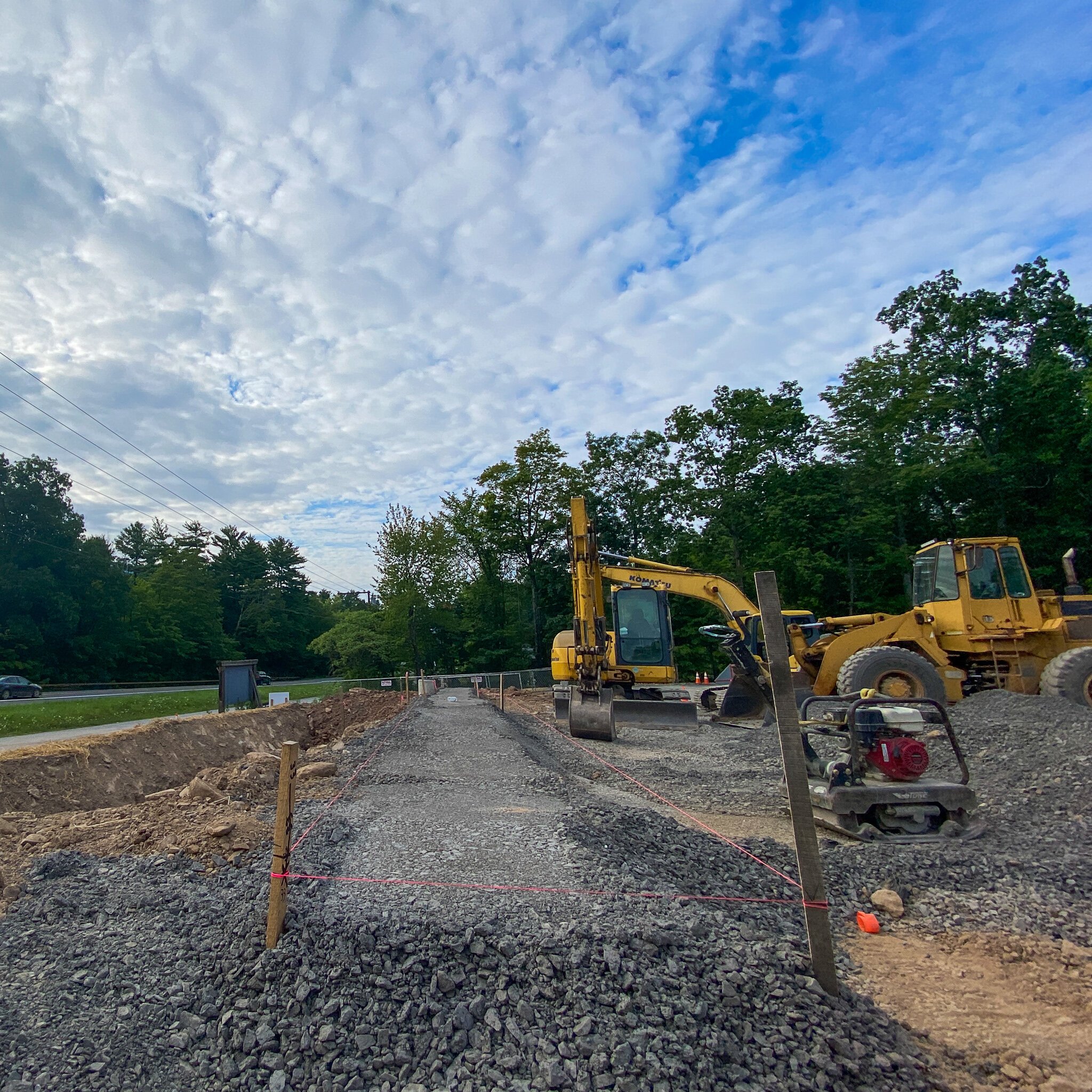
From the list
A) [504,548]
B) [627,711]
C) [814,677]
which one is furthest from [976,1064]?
[504,548]

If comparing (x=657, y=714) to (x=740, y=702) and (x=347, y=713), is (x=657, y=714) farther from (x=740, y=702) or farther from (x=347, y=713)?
(x=347, y=713)

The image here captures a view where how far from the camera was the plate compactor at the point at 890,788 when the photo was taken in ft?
19.3

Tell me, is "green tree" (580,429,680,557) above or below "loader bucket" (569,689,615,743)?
above

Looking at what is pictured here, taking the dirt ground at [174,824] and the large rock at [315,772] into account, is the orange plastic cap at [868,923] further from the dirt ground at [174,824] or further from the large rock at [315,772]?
the large rock at [315,772]

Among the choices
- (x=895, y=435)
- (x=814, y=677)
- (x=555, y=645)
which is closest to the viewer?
(x=814, y=677)

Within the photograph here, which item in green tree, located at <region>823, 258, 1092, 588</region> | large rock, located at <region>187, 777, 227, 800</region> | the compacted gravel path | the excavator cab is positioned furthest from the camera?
green tree, located at <region>823, 258, 1092, 588</region>

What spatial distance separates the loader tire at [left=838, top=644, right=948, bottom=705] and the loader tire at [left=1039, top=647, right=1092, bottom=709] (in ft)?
5.29

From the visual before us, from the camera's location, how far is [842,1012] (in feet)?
9.65

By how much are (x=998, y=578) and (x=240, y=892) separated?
40.3ft

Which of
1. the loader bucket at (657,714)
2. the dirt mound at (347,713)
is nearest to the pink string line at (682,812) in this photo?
the loader bucket at (657,714)

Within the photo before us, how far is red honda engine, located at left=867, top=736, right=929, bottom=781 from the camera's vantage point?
19.7ft

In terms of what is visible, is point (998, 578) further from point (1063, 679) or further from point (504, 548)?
point (504, 548)

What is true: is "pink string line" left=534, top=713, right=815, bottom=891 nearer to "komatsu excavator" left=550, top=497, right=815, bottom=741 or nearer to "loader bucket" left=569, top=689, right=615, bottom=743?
"loader bucket" left=569, top=689, right=615, bottom=743

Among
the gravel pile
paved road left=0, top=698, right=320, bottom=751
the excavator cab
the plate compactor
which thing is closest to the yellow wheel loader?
the gravel pile
